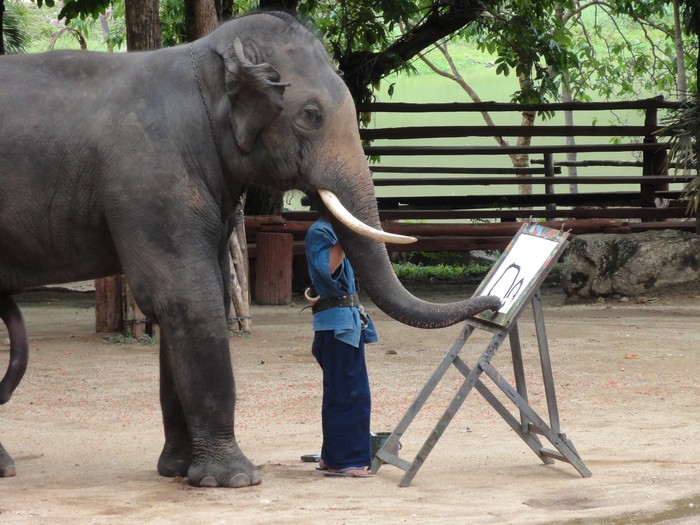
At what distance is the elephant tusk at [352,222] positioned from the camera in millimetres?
5348

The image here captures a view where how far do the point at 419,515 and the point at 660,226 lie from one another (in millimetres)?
11510

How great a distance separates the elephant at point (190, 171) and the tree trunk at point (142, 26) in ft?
16.6

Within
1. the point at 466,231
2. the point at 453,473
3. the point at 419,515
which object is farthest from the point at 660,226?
the point at 419,515

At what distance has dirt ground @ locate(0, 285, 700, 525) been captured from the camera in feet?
17.6

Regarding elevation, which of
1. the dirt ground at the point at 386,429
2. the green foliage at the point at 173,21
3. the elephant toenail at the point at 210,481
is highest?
the green foliage at the point at 173,21

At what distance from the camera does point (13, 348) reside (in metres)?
6.30

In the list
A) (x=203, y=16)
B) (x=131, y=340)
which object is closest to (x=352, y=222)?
(x=131, y=340)

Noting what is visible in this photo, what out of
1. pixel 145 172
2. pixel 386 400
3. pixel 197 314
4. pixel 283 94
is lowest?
pixel 386 400

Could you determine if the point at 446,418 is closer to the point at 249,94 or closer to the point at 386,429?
the point at 386,429

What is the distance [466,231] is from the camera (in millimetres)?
15336

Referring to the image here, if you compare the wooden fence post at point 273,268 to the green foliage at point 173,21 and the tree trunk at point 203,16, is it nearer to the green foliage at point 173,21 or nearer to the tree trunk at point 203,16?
the tree trunk at point 203,16

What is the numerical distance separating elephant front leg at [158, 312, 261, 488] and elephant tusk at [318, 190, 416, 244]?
0.76m

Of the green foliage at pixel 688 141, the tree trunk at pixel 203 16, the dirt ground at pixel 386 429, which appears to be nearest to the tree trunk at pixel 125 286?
the dirt ground at pixel 386 429

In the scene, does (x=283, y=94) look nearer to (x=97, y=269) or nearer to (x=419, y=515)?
(x=97, y=269)
